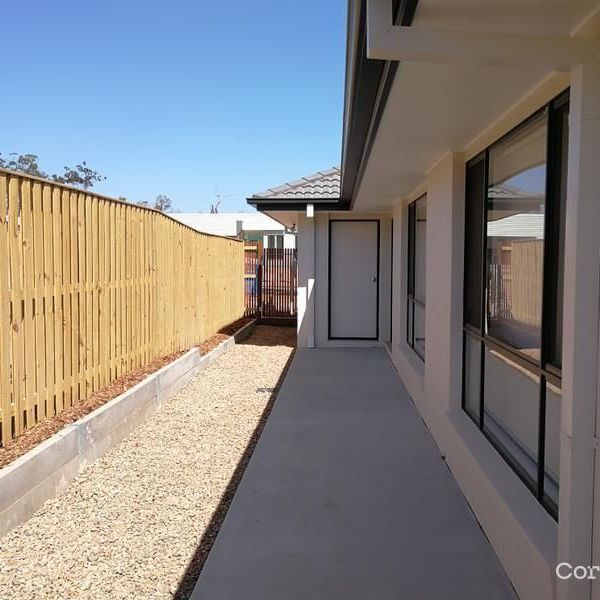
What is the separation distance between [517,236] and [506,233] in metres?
0.24

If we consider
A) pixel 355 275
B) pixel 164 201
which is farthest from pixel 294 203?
pixel 164 201

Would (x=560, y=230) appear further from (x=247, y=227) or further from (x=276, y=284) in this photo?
(x=247, y=227)

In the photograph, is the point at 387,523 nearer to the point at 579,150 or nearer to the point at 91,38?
the point at 579,150

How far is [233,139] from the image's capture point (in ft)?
87.5

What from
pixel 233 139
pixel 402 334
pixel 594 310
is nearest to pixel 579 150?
pixel 594 310

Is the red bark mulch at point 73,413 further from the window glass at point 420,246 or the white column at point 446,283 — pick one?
the window glass at point 420,246

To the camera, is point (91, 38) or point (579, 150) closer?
point (579, 150)

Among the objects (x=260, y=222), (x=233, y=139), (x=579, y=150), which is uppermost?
(x=233, y=139)

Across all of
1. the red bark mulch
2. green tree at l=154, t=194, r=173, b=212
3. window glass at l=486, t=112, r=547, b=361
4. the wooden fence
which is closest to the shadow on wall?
the red bark mulch

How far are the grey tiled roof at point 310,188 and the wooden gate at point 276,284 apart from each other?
14.7 feet

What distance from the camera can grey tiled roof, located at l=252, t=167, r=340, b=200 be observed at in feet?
35.3

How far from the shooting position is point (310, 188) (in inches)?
435

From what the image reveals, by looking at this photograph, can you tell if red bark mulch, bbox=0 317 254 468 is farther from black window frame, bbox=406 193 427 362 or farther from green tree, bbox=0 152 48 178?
green tree, bbox=0 152 48 178

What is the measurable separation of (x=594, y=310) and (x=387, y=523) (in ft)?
7.26
